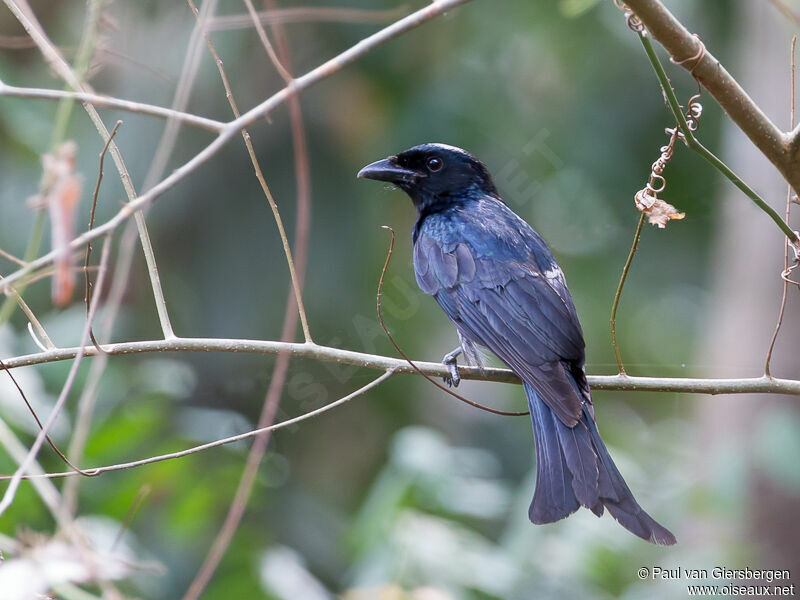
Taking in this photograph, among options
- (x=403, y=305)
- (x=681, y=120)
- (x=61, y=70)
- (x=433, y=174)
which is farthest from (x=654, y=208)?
(x=403, y=305)

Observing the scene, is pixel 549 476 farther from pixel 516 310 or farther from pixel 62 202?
pixel 62 202

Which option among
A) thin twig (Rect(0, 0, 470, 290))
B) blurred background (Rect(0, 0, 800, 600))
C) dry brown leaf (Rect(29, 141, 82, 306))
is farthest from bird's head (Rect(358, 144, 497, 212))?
dry brown leaf (Rect(29, 141, 82, 306))

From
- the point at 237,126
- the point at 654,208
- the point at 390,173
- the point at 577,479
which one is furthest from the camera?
the point at 390,173

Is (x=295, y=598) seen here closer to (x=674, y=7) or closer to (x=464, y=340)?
(x=464, y=340)

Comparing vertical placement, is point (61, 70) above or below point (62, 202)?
above

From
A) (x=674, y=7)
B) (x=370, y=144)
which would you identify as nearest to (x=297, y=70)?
(x=370, y=144)

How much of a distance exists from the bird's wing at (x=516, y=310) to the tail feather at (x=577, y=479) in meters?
0.07

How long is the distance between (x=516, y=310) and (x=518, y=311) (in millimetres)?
10

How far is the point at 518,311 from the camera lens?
3580mm

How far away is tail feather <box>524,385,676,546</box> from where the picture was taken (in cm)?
264

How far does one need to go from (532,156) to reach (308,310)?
2.64m

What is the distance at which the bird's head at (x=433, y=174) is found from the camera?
4406 mm

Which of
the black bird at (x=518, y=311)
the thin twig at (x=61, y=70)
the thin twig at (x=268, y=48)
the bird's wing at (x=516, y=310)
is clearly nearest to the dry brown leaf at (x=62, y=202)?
the thin twig at (x=61, y=70)

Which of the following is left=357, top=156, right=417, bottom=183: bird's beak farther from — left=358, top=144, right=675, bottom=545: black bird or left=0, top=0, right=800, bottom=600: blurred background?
left=0, top=0, right=800, bottom=600: blurred background
